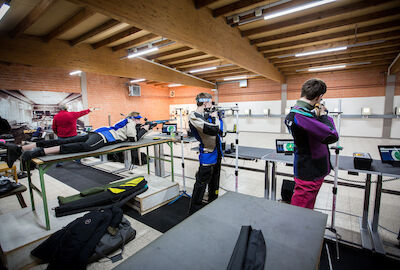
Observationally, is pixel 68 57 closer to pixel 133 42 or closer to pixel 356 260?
pixel 133 42

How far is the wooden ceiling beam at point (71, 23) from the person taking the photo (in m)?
3.79

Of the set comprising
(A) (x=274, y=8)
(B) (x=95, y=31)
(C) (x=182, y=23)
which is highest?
(A) (x=274, y=8)

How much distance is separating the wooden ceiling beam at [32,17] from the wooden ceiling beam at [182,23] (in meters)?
1.41

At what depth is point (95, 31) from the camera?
462 centimetres

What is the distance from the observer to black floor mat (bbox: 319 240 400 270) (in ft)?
6.10

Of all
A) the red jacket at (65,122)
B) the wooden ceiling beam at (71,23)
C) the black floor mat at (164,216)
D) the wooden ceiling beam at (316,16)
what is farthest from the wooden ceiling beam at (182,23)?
the black floor mat at (164,216)

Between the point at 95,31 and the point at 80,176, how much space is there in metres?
3.41

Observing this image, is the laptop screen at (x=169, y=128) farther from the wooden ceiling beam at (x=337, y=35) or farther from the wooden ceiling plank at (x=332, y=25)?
the wooden ceiling beam at (x=337, y=35)

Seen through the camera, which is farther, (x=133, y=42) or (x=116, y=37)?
(x=133, y=42)

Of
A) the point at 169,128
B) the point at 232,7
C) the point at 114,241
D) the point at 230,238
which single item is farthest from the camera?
the point at 169,128

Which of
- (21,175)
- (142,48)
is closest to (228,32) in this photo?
(142,48)

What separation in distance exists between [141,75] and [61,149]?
5.19 m

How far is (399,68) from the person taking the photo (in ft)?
22.1

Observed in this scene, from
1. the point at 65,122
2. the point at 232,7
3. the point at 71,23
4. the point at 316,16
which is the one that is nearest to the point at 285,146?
the point at 232,7
